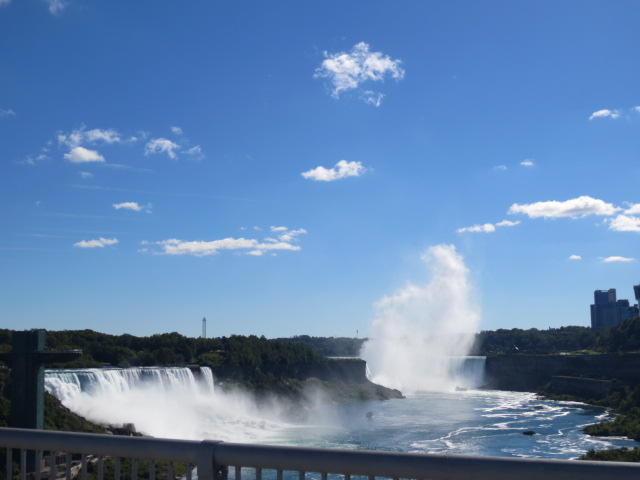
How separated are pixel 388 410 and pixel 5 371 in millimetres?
32712

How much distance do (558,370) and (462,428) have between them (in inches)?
1329

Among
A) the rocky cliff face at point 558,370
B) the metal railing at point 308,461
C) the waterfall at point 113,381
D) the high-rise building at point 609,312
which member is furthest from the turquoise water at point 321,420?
the high-rise building at point 609,312

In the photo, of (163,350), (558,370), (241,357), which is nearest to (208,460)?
(163,350)

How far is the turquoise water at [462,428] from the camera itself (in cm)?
3023

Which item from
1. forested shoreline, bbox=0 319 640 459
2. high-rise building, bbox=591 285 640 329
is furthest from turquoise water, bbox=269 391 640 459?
high-rise building, bbox=591 285 640 329

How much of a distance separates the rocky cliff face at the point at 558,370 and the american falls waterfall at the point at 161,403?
3297 cm

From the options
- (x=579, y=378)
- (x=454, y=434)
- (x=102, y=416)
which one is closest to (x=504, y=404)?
(x=579, y=378)

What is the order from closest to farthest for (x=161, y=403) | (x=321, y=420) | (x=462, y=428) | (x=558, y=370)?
(x=161, y=403) → (x=462, y=428) → (x=321, y=420) → (x=558, y=370)

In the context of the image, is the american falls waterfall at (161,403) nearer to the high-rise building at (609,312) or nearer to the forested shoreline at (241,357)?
the forested shoreline at (241,357)

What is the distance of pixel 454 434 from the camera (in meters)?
34.8

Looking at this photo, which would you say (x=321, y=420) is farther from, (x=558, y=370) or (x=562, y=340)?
(x=562, y=340)

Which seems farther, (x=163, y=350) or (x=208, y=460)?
(x=163, y=350)

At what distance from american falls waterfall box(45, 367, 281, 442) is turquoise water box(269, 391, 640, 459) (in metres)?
3.12

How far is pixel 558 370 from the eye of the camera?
66875 mm
